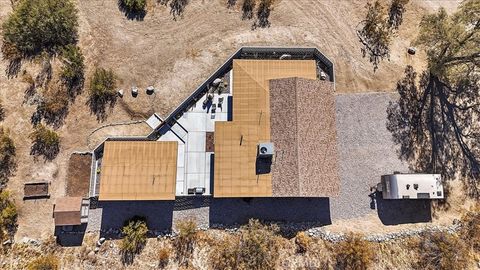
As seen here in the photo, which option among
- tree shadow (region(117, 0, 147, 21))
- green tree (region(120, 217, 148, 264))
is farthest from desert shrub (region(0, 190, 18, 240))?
tree shadow (region(117, 0, 147, 21))

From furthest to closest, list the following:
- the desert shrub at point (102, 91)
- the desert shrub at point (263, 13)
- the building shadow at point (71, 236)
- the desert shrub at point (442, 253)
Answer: the desert shrub at point (263, 13) → the desert shrub at point (102, 91) → the building shadow at point (71, 236) → the desert shrub at point (442, 253)

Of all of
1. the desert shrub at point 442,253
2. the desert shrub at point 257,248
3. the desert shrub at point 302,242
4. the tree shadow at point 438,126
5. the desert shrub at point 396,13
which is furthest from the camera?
the desert shrub at point 396,13

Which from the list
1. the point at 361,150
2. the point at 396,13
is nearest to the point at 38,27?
the point at 361,150

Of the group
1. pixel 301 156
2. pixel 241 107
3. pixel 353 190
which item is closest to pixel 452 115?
pixel 353 190

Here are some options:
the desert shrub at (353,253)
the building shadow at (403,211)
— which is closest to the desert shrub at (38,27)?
the desert shrub at (353,253)

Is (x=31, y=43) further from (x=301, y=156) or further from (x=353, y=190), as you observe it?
(x=353, y=190)

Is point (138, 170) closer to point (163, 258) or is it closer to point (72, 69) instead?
point (163, 258)

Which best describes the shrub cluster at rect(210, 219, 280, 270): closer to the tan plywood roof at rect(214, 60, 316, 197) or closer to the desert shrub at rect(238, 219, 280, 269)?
the desert shrub at rect(238, 219, 280, 269)

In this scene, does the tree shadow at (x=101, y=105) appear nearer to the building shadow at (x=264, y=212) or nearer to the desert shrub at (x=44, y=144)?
the desert shrub at (x=44, y=144)
